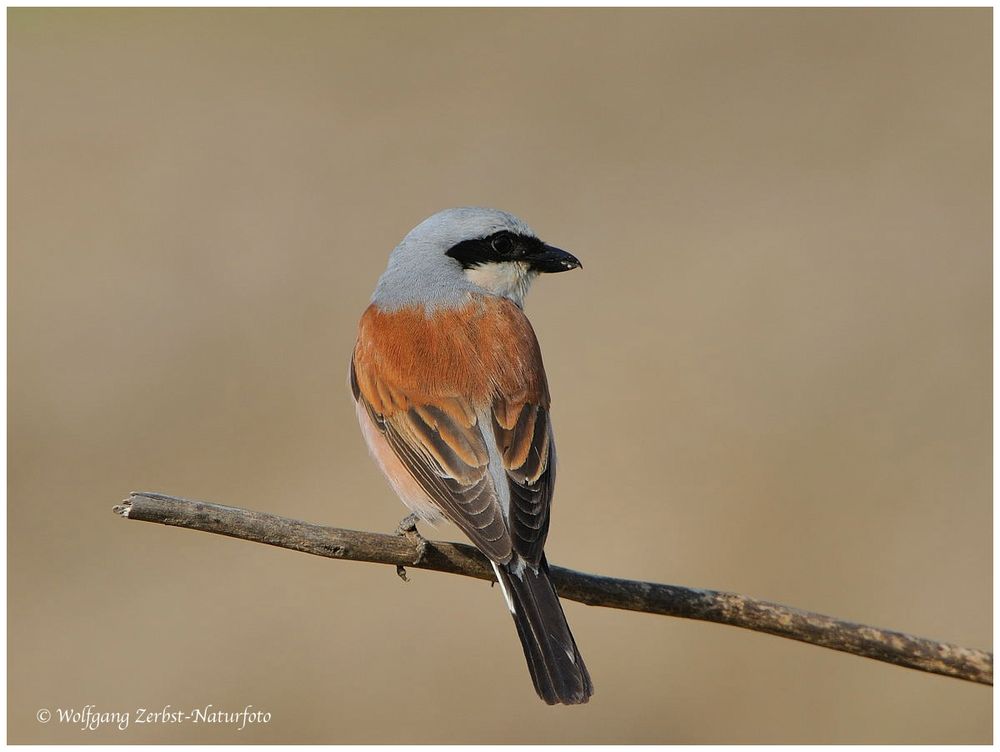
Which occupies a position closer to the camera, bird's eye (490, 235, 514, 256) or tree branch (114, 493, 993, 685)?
tree branch (114, 493, 993, 685)

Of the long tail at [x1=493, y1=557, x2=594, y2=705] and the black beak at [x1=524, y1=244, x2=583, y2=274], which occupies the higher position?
the black beak at [x1=524, y1=244, x2=583, y2=274]

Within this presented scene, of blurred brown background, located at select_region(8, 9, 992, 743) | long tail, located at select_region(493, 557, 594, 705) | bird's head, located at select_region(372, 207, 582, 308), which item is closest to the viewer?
long tail, located at select_region(493, 557, 594, 705)

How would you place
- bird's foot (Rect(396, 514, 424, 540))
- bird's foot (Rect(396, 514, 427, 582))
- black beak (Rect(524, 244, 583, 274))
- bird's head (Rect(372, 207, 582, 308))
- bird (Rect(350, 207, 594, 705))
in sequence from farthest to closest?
black beak (Rect(524, 244, 583, 274)), bird's head (Rect(372, 207, 582, 308)), bird's foot (Rect(396, 514, 424, 540)), bird's foot (Rect(396, 514, 427, 582)), bird (Rect(350, 207, 594, 705))

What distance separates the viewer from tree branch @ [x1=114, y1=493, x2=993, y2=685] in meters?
3.38

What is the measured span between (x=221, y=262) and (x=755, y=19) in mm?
6790

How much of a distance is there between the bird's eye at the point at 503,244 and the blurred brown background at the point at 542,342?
Result: 9.71 ft

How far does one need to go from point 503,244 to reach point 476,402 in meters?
0.96

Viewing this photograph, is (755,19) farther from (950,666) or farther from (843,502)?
(950,666)

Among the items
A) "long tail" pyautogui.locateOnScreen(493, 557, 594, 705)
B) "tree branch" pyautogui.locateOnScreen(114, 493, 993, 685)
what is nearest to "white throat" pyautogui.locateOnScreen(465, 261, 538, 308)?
"tree branch" pyautogui.locateOnScreen(114, 493, 993, 685)

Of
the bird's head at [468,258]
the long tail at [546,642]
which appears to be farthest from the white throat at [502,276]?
the long tail at [546,642]

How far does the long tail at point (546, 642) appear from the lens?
12.3 ft

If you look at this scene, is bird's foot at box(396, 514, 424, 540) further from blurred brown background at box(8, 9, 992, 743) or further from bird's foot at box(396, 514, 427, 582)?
blurred brown background at box(8, 9, 992, 743)

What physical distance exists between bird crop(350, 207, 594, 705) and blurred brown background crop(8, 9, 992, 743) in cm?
267

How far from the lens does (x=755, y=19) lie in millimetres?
12555
